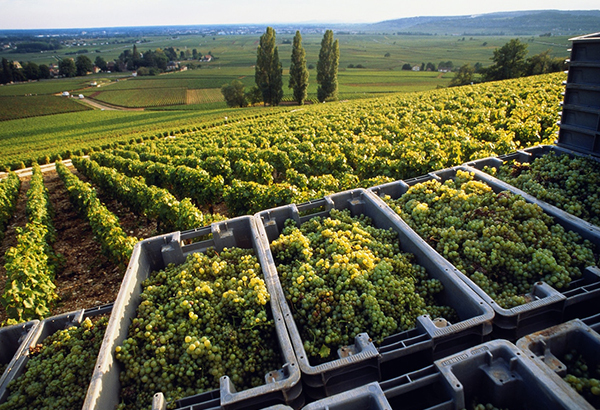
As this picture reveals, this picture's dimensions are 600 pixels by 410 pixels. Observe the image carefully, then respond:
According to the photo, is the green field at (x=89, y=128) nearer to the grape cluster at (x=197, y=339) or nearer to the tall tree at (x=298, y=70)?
the tall tree at (x=298, y=70)

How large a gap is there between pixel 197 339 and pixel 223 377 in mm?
800

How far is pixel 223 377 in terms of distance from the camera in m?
2.71

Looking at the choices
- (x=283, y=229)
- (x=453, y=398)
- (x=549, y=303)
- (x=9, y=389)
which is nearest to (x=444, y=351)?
(x=453, y=398)

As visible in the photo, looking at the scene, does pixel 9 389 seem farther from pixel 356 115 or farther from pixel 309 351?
pixel 356 115

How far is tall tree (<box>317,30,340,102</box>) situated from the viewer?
49375 millimetres

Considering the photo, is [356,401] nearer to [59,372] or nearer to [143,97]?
[59,372]

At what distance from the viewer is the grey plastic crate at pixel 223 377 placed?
2592 mm

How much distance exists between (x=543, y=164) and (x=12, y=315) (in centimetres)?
1125

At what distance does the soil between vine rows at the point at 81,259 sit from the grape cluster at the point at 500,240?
8.00 metres

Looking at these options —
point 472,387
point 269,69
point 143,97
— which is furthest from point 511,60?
point 143,97

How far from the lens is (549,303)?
303cm

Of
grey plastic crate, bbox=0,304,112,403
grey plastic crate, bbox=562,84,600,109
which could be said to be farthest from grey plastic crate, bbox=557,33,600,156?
grey plastic crate, bbox=0,304,112,403

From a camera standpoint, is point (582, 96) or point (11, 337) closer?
point (11, 337)

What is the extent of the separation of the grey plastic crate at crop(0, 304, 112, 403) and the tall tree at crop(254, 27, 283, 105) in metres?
48.6
